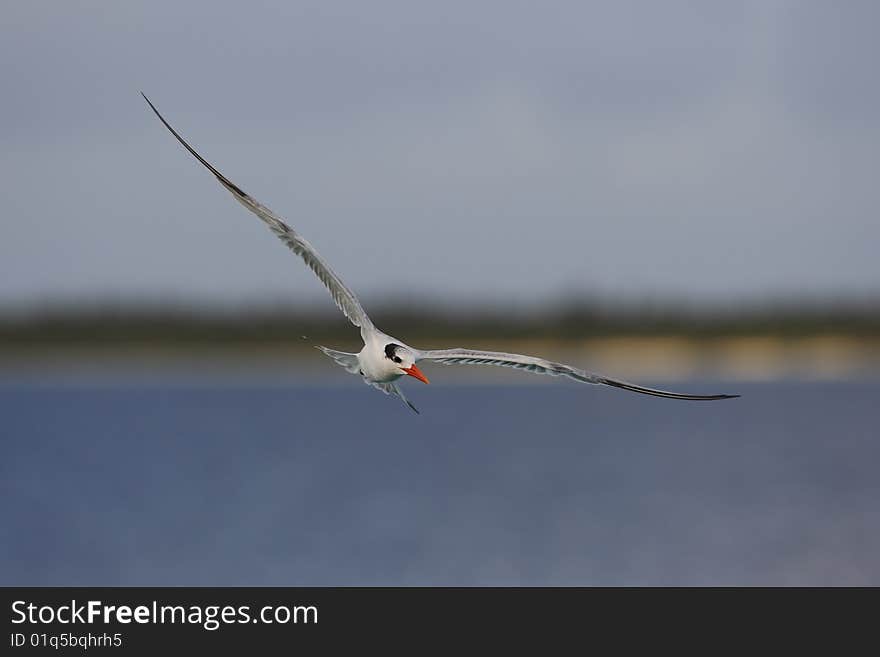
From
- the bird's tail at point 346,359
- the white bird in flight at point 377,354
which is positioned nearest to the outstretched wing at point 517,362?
the white bird in flight at point 377,354

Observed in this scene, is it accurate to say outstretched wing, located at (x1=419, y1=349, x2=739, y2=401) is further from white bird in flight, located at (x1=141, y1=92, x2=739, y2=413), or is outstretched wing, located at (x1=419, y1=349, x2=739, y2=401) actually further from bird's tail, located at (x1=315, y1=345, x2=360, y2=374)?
bird's tail, located at (x1=315, y1=345, x2=360, y2=374)

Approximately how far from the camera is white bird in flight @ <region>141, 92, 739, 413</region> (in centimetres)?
1262

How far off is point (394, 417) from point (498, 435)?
14.7 metres

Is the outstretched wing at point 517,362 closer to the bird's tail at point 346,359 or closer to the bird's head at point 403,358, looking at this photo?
the bird's head at point 403,358

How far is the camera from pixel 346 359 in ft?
47.2

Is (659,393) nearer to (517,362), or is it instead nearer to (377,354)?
(517,362)

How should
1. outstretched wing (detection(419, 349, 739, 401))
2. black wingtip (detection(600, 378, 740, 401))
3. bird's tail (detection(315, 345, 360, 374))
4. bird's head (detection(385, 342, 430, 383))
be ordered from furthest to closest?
bird's tail (detection(315, 345, 360, 374)), bird's head (detection(385, 342, 430, 383)), outstretched wing (detection(419, 349, 739, 401)), black wingtip (detection(600, 378, 740, 401))

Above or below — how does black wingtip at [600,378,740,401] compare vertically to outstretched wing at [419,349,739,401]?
below

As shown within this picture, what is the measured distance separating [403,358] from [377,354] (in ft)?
1.18

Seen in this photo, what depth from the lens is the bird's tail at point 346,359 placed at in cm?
1427

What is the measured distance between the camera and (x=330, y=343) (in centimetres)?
6359

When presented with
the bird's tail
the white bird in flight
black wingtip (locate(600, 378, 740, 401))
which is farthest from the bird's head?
black wingtip (locate(600, 378, 740, 401))

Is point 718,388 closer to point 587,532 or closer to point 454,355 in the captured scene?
point 587,532
